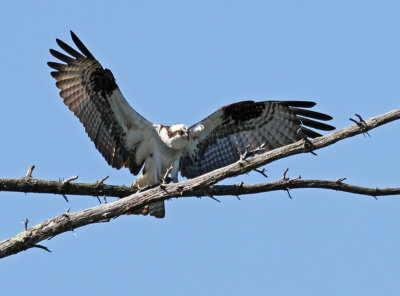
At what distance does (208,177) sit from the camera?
6.94m

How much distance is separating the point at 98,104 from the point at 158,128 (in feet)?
3.16

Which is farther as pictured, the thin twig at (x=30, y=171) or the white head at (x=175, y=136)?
the white head at (x=175, y=136)

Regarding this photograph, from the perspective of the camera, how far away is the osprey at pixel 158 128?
9.17 meters

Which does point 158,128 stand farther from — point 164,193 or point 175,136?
point 164,193

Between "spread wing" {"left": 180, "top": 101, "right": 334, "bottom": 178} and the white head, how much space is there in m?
0.49

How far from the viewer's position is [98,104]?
930 cm

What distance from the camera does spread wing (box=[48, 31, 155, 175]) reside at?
29.9 ft

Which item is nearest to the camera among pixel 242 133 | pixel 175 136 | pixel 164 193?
pixel 164 193

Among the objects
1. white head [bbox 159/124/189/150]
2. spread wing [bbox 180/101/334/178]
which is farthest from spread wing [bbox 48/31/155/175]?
spread wing [bbox 180/101/334/178]

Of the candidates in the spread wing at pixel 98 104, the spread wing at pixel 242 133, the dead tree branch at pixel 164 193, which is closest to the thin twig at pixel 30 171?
the dead tree branch at pixel 164 193

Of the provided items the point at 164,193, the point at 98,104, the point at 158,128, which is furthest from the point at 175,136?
the point at 164,193

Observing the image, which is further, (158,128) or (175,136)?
(158,128)

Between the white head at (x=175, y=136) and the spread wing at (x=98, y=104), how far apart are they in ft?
0.76

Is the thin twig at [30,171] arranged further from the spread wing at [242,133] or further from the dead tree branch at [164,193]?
the spread wing at [242,133]
